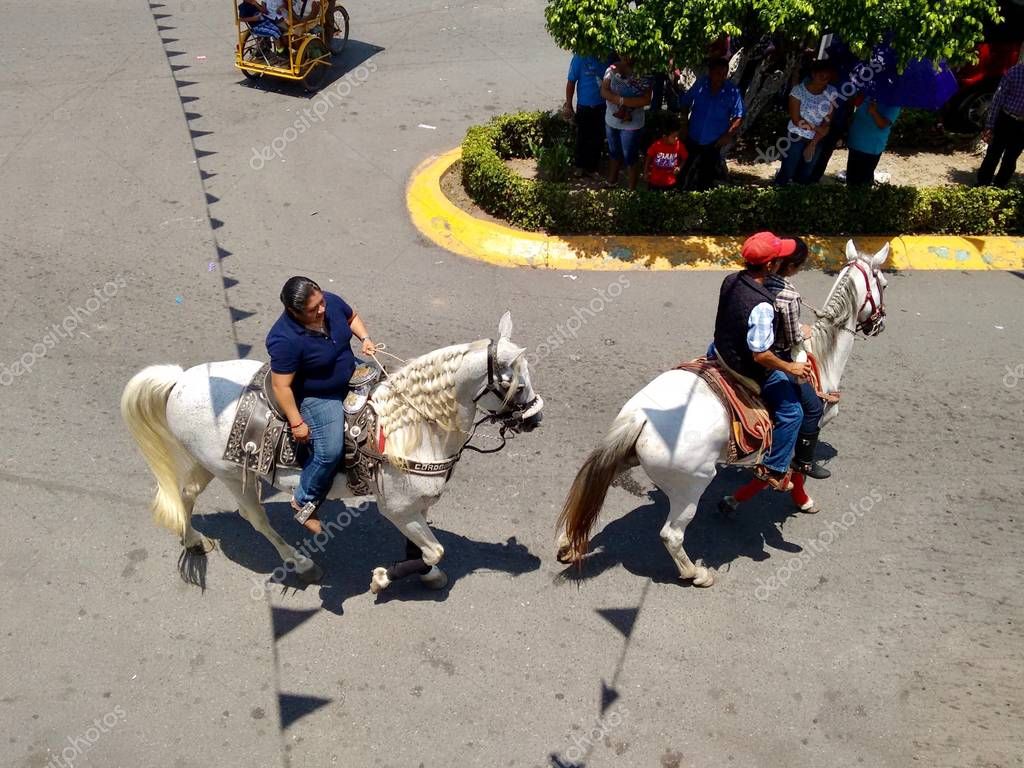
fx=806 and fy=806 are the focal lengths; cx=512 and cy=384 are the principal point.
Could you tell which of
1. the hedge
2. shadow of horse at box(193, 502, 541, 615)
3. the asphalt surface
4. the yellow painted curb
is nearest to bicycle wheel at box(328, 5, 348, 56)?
the asphalt surface

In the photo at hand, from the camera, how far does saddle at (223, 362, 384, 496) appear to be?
4.83m

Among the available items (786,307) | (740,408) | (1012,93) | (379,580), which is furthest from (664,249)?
(379,580)

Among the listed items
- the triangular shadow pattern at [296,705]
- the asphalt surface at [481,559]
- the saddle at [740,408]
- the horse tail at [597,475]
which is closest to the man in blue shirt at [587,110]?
the asphalt surface at [481,559]

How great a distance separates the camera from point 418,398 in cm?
465

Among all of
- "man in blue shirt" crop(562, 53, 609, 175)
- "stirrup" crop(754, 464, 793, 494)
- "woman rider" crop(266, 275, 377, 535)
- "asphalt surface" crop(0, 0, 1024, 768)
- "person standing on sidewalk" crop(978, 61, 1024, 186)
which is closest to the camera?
"woman rider" crop(266, 275, 377, 535)

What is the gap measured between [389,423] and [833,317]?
10.3ft

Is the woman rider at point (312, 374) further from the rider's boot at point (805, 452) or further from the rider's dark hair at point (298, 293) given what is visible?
the rider's boot at point (805, 452)

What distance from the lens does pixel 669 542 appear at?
543cm

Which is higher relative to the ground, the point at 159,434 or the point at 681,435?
the point at 681,435

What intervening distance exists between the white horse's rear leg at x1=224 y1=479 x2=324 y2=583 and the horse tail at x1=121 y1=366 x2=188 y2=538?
0.41 metres

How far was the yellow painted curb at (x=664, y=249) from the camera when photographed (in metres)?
8.98

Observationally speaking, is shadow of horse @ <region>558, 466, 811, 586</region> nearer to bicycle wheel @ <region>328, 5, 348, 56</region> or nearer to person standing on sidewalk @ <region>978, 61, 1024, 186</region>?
person standing on sidewalk @ <region>978, 61, 1024, 186</region>

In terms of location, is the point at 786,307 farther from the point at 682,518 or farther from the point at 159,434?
the point at 159,434

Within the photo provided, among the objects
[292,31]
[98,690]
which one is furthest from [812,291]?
[292,31]
